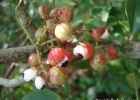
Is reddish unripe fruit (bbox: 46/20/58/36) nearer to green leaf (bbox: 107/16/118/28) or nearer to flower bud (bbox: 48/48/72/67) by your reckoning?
flower bud (bbox: 48/48/72/67)

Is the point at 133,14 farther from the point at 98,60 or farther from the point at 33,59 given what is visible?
the point at 33,59

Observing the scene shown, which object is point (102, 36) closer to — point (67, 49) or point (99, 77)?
point (67, 49)

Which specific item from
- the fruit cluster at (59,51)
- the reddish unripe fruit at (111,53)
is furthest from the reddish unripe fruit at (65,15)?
the reddish unripe fruit at (111,53)

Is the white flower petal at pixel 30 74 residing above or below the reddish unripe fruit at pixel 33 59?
below

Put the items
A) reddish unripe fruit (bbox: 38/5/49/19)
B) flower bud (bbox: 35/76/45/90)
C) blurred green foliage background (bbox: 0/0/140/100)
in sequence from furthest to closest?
blurred green foliage background (bbox: 0/0/140/100), reddish unripe fruit (bbox: 38/5/49/19), flower bud (bbox: 35/76/45/90)

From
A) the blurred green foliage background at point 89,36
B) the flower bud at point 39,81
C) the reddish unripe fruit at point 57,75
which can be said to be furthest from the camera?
the blurred green foliage background at point 89,36

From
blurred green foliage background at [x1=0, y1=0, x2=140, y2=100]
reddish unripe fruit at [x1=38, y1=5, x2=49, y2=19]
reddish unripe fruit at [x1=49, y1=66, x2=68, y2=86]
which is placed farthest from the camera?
blurred green foliage background at [x1=0, y1=0, x2=140, y2=100]

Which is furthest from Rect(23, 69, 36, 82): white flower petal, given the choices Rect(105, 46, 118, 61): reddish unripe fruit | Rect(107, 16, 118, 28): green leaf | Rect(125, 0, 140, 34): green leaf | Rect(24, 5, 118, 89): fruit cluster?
Rect(107, 16, 118, 28): green leaf

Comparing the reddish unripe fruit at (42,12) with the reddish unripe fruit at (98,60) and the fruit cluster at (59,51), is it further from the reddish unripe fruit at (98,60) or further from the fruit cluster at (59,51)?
the reddish unripe fruit at (98,60)

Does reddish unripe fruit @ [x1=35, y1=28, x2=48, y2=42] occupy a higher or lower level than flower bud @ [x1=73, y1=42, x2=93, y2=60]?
higher
